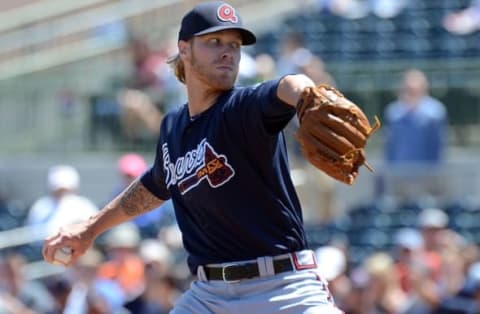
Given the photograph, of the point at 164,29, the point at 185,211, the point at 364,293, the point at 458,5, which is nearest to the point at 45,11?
the point at 164,29

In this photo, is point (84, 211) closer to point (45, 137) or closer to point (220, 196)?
point (45, 137)

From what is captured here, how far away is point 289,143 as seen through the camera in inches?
498

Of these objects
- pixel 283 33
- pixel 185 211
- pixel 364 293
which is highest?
pixel 283 33

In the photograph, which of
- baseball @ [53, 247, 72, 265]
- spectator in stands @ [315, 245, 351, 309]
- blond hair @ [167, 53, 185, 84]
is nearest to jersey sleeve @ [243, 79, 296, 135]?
blond hair @ [167, 53, 185, 84]

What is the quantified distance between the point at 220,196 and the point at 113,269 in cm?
537

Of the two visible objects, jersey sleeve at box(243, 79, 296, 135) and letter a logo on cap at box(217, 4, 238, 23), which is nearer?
jersey sleeve at box(243, 79, 296, 135)

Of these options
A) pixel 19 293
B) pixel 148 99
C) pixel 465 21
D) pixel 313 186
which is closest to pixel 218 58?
pixel 19 293

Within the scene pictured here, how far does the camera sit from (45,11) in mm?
16812

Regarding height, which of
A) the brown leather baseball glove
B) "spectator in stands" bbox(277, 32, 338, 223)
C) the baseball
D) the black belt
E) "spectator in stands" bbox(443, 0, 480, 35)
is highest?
"spectator in stands" bbox(443, 0, 480, 35)

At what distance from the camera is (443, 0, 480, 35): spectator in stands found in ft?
45.9

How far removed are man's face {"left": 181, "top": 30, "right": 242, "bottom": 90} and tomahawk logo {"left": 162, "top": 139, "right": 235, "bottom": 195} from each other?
0.23 metres

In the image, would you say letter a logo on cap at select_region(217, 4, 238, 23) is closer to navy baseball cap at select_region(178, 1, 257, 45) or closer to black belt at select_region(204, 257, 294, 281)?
navy baseball cap at select_region(178, 1, 257, 45)

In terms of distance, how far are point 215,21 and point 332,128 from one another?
77 cm

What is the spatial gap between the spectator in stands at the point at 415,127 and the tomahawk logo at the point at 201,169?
267 inches
